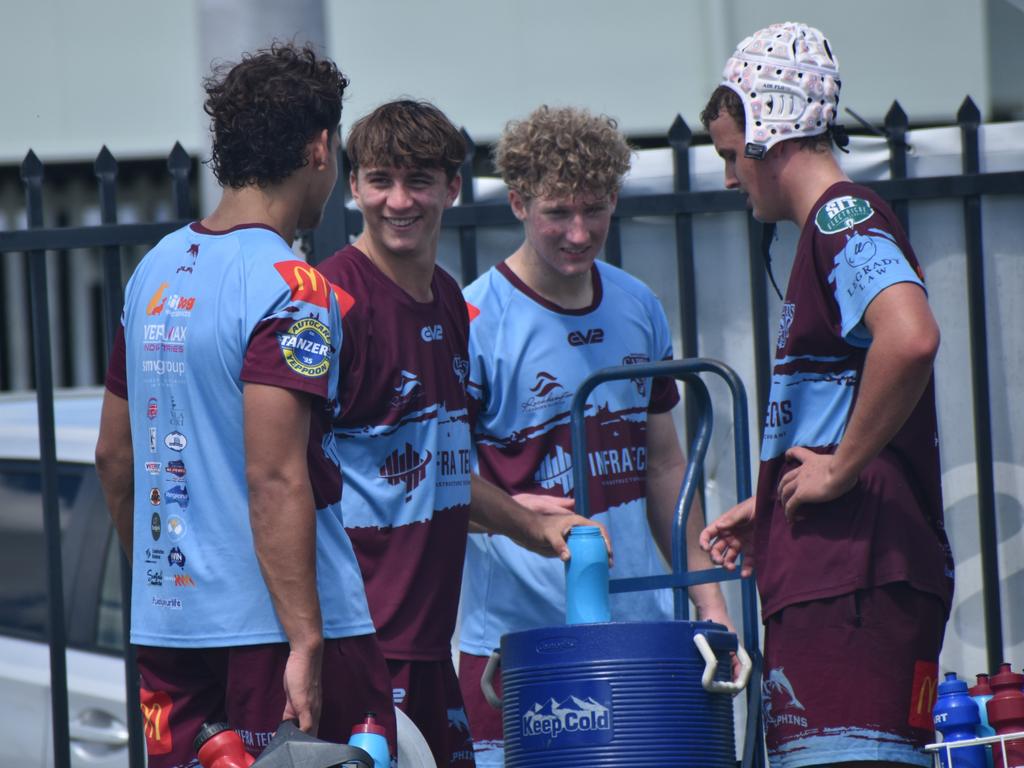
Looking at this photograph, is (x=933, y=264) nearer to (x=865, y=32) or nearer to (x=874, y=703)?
(x=874, y=703)

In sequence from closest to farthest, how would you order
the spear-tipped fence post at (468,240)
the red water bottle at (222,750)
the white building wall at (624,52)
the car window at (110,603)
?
1. the red water bottle at (222,750)
2. the spear-tipped fence post at (468,240)
3. the car window at (110,603)
4. the white building wall at (624,52)

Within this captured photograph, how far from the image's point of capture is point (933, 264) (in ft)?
15.4

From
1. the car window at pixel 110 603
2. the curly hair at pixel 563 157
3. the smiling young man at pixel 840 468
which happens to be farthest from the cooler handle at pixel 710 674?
the car window at pixel 110 603

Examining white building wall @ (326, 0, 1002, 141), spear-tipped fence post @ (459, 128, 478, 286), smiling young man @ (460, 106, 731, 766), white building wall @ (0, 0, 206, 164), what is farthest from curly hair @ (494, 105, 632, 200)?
white building wall @ (0, 0, 206, 164)

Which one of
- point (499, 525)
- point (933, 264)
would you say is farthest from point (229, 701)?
point (933, 264)

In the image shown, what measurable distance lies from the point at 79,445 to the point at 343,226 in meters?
1.30

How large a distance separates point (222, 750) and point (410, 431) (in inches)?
36.0

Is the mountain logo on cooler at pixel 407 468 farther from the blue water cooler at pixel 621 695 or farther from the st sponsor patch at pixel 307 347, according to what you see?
the st sponsor patch at pixel 307 347

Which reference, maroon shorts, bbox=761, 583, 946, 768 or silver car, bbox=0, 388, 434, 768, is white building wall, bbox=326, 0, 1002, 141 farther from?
maroon shorts, bbox=761, 583, 946, 768

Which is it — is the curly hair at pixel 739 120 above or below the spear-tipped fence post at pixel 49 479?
above

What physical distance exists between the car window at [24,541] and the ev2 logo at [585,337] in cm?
192

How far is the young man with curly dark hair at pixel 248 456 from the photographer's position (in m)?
2.76

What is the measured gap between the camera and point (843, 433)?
3041 mm

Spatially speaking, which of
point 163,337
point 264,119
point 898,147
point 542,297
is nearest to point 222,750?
point 163,337
